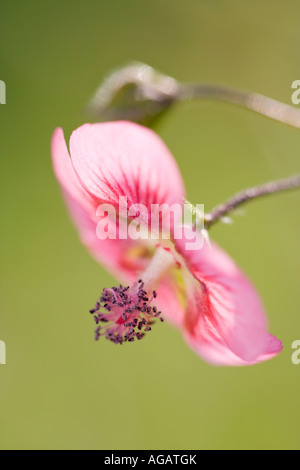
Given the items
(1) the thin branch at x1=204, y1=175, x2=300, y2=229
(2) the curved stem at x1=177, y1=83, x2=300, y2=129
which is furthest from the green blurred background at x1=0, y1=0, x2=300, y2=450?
(1) the thin branch at x1=204, y1=175, x2=300, y2=229

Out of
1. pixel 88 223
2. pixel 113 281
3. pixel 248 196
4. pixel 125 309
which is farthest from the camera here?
pixel 113 281

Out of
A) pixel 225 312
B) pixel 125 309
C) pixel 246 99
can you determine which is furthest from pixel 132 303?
pixel 246 99

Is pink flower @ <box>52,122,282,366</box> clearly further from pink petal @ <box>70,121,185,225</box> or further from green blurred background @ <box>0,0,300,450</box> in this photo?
green blurred background @ <box>0,0,300,450</box>

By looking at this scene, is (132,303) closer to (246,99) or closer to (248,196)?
(248,196)

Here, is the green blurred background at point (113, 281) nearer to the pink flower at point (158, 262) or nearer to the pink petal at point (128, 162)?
the pink flower at point (158, 262)

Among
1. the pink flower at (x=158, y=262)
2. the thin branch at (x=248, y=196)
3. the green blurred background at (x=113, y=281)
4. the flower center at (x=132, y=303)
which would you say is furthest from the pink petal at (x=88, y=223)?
the green blurred background at (x=113, y=281)
